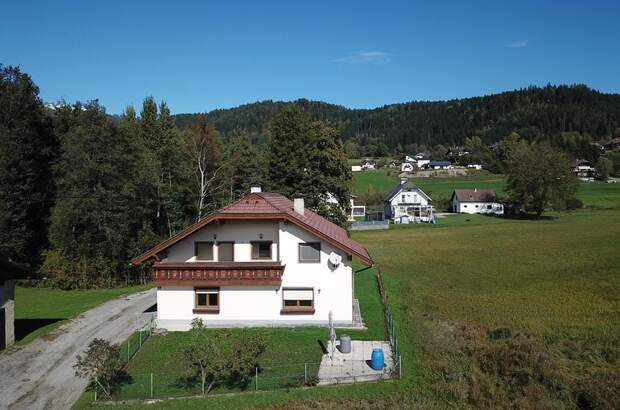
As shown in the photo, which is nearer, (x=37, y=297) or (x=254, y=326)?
(x=254, y=326)

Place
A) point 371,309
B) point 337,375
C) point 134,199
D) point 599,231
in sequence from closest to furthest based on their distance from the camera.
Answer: point 337,375
point 371,309
point 134,199
point 599,231

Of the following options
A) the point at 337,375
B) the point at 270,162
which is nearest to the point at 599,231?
the point at 270,162

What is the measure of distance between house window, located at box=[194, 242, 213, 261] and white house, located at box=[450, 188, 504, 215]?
287ft

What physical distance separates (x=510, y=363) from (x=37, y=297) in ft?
108

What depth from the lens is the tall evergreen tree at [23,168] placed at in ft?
136

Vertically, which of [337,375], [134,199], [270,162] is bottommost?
[337,375]

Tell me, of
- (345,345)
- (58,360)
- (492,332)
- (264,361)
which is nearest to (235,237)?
(264,361)

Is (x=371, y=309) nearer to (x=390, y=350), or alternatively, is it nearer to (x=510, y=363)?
(x=390, y=350)

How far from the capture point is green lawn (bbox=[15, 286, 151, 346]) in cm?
2698

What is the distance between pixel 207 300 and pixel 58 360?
24.6 feet

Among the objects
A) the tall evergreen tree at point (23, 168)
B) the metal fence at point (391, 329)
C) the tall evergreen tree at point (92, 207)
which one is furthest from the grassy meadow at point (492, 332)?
the tall evergreen tree at point (23, 168)

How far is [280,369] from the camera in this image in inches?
798

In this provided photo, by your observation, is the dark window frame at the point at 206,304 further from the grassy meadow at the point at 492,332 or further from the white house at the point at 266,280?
the grassy meadow at the point at 492,332

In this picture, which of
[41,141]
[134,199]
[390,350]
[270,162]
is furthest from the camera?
[270,162]
